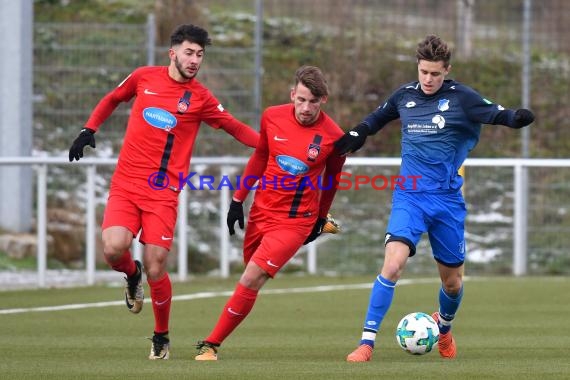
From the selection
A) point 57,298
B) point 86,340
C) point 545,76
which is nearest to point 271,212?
point 86,340

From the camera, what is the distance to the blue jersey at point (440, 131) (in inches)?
338

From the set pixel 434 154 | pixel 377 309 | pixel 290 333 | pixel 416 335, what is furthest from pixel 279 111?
pixel 290 333

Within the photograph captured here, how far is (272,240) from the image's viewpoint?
847 centimetres

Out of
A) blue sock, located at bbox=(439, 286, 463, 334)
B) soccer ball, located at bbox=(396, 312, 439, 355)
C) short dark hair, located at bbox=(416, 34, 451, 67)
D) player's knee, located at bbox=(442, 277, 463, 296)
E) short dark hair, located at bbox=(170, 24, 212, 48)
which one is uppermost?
short dark hair, located at bbox=(170, 24, 212, 48)

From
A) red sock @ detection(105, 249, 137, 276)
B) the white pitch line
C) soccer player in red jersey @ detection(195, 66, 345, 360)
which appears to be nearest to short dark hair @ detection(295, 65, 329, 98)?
soccer player in red jersey @ detection(195, 66, 345, 360)

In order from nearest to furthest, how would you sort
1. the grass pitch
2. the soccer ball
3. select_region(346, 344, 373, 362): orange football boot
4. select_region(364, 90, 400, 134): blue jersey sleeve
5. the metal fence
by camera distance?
the grass pitch, select_region(346, 344, 373, 362): orange football boot, the soccer ball, select_region(364, 90, 400, 134): blue jersey sleeve, the metal fence

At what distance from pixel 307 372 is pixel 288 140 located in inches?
69.4

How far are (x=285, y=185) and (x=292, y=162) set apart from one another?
0.52 ft

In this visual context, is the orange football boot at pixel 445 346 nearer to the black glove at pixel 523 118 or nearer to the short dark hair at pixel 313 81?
the black glove at pixel 523 118

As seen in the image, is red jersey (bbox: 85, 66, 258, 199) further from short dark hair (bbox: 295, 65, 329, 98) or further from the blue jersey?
the blue jersey

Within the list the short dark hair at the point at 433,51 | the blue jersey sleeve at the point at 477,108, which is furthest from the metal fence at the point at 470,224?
the short dark hair at the point at 433,51

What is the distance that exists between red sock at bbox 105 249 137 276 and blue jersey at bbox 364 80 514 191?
189 centimetres

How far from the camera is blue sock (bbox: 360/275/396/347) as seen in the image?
8250mm

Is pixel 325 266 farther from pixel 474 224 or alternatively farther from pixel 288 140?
pixel 288 140
